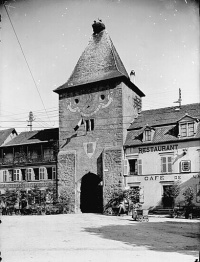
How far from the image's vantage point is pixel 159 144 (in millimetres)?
26984

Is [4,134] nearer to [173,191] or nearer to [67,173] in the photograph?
[67,173]

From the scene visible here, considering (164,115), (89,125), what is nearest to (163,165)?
(164,115)

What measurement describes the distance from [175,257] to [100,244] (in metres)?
3.16

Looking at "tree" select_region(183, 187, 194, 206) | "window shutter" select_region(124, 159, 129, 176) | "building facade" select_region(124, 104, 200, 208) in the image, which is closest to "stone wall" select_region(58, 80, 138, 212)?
"window shutter" select_region(124, 159, 129, 176)

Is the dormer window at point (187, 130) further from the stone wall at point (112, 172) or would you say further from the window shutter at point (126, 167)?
the stone wall at point (112, 172)

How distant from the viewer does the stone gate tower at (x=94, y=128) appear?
28172 mm

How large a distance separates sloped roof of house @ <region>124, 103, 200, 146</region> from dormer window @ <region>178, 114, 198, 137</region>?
1.28 feet

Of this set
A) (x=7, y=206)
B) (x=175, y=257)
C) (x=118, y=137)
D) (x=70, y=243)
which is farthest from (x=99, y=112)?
(x=175, y=257)

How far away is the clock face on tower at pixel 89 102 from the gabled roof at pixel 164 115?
3.30 metres

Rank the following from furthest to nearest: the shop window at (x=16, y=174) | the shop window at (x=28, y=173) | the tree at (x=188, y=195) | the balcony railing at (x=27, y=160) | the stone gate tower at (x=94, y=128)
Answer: the shop window at (x=16, y=174)
the shop window at (x=28, y=173)
the balcony railing at (x=27, y=160)
the stone gate tower at (x=94, y=128)
the tree at (x=188, y=195)

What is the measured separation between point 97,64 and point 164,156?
1089 cm

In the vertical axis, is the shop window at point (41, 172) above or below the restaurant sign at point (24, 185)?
above

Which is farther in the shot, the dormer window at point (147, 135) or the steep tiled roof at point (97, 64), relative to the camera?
the steep tiled roof at point (97, 64)

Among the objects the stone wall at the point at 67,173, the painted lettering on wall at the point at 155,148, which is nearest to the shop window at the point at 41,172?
the stone wall at the point at 67,173
